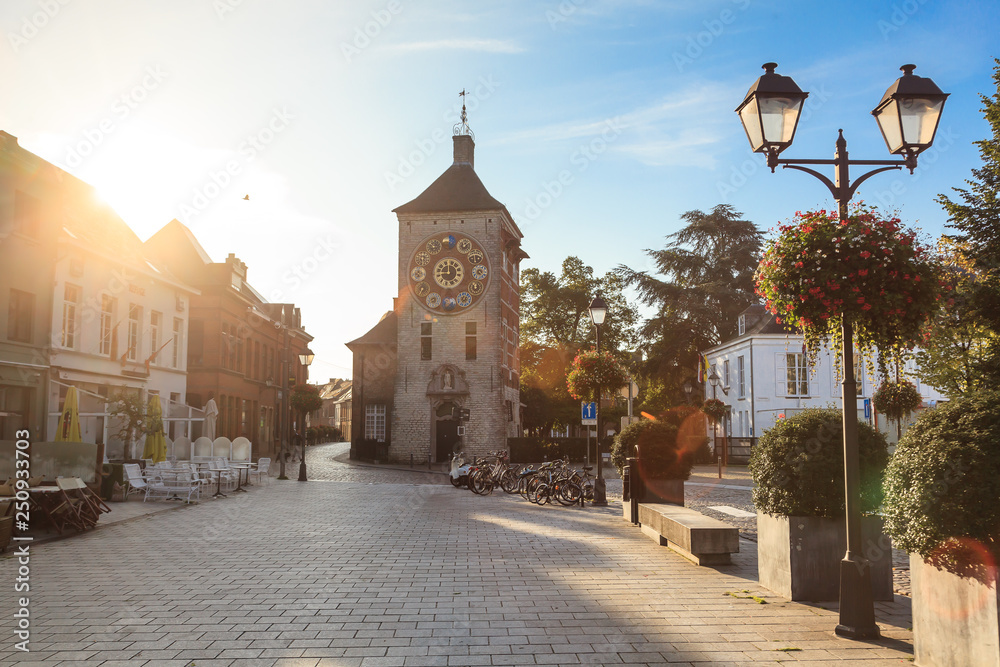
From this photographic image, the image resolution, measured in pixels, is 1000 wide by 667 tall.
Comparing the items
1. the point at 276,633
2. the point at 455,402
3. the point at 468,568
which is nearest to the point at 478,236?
the point at 455,402

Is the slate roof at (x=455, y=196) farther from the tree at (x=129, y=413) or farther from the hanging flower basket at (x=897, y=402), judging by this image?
the tree at (x=129, y=413)

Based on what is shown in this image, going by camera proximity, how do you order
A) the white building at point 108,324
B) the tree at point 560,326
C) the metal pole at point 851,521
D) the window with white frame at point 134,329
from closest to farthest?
the metal pole at point 851,521 < the white building at point 108,324 < the window with white frame at point 134,329 < the tree at point 560,326

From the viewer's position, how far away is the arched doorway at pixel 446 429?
3981 centimetres

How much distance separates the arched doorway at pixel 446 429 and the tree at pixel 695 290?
13592 mm

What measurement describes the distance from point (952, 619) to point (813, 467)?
2309 millimetres

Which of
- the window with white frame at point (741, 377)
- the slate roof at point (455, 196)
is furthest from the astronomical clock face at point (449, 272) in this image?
the window with white frame at point (741, 377)

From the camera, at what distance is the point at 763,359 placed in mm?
41219

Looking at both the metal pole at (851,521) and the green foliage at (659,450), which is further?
the green foliage at (659,450)

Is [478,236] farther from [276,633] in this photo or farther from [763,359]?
[276,633]

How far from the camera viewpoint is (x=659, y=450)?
536 inches

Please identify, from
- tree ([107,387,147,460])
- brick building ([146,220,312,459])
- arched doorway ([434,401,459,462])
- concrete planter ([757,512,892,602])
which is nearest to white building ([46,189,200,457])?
tree ([107,387,147,460])

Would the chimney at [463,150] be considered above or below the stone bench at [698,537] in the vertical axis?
above

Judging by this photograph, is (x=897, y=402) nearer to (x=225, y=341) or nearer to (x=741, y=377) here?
(x=741, y=377)

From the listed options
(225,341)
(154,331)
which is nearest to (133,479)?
(154,331)
